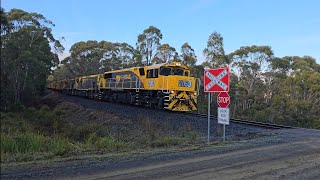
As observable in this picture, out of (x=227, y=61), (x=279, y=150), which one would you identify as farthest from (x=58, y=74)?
(x=279, y=150)

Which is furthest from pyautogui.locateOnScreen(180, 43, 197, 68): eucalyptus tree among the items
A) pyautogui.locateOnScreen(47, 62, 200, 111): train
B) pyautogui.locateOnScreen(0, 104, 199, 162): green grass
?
pyautogui.locateOnScreen(0, 104, 199, 162): green grass

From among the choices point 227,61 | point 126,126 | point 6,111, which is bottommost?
point 126,126

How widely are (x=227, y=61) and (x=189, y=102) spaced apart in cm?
3392

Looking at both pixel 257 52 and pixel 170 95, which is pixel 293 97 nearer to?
pixel 257 52

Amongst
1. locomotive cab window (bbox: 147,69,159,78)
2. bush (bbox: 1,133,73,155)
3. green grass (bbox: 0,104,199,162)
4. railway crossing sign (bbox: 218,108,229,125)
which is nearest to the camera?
green grass (bbox: 0,104,199,162)

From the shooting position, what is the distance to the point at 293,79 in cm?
5519

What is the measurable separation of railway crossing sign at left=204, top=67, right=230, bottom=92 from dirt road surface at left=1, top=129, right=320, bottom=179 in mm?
2598

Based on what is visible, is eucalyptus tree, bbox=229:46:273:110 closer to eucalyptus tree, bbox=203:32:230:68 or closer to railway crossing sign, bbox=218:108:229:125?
eucalyptus tree, bbox=203:32:230:68

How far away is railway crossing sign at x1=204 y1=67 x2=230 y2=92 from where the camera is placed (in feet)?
36.0

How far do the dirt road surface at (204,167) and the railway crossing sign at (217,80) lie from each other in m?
2.60

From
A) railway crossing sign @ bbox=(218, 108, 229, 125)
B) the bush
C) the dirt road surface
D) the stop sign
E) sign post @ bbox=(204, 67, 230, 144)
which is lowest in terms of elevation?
the dirt road surface

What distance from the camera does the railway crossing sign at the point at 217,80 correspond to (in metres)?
11.0

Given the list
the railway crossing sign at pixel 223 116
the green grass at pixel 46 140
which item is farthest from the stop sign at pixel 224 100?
Answer: the green grass at pixel 46 140

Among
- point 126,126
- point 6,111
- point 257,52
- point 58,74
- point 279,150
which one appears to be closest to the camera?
point 6,111
